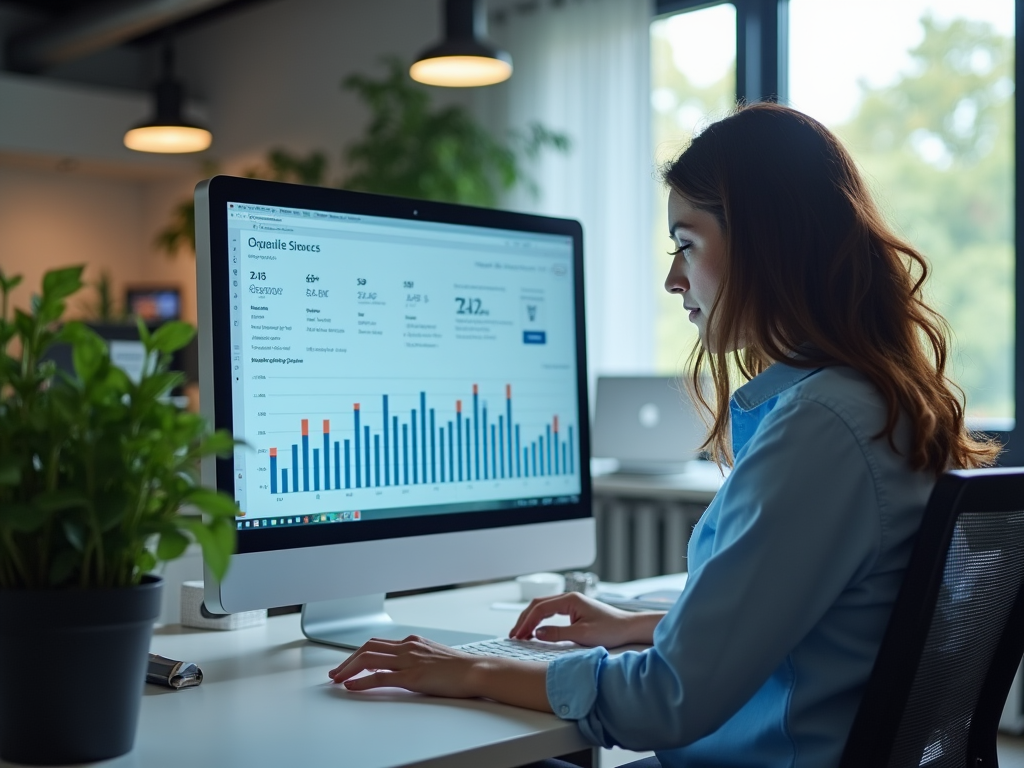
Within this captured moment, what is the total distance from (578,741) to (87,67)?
6862 mm

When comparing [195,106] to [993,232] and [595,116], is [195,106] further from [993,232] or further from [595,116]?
[993,232]

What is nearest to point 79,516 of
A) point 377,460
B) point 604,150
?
point 377,460

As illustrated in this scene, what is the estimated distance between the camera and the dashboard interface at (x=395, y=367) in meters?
1.21

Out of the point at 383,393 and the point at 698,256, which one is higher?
the point at 698,256

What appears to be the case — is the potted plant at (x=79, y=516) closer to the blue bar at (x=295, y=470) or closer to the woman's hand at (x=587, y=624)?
the blue bar at (x=295, y=470)

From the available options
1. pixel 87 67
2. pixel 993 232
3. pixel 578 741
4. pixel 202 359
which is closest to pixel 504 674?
pixel 578 741

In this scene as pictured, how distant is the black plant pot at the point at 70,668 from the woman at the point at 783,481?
0.29 m

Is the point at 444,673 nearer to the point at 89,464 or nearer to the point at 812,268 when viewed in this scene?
the point at 89,464

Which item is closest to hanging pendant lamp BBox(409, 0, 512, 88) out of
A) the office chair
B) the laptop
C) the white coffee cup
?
the laptop

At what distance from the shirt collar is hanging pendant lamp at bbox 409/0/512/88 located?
2502 mm

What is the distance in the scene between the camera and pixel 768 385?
1.11 meters

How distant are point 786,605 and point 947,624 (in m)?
0.14

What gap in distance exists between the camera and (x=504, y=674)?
1.06 metres

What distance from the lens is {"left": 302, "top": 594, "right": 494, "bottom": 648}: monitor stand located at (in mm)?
1346
